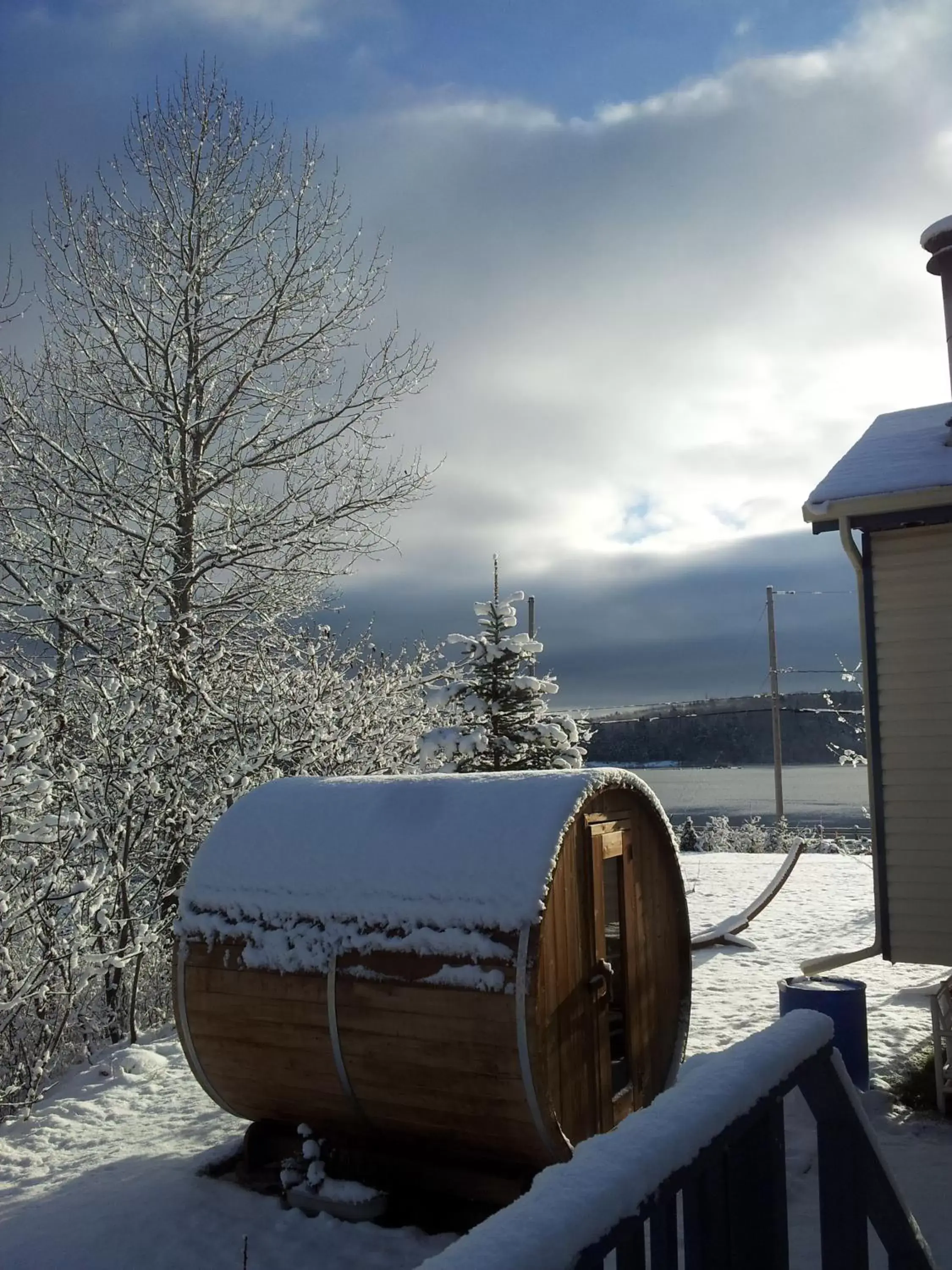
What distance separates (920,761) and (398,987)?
14.6 feet

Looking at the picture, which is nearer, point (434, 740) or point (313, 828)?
point (313, 828)

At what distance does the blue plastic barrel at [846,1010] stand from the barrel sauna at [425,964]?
3.91 ft

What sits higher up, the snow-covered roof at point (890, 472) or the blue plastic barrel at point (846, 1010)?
the snow-covered roof at point (890, 472)

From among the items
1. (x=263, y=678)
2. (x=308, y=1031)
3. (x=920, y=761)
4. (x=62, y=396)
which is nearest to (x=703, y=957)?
(x=920, y=761)

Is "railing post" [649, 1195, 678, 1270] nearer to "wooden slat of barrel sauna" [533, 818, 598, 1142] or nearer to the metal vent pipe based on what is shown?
"wooden slat of barrel sauna" [533, 818, 598, 1142]

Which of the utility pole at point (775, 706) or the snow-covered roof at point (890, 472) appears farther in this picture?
the utility pole at point (775, 706)

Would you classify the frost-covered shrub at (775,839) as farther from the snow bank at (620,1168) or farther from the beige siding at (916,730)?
the snow bank at (620,1168)

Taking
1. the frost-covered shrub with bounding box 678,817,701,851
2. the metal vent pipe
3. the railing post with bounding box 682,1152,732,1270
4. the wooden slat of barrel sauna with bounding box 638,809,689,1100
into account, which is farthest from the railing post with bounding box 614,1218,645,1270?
the frost-covered shrub with bounding box 678,817,701,851

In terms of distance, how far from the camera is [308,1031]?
18.7ft

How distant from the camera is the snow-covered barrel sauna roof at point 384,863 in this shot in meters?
5.32

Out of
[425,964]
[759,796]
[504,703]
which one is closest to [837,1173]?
[425,964]

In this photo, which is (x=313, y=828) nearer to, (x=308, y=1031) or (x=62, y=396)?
(x=308, y=1031)

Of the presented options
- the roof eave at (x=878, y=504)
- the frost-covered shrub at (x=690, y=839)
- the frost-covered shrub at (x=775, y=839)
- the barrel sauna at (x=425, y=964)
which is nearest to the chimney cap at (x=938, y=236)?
the roof eave at (x=878, y=504)

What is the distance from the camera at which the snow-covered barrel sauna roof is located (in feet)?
17.5
